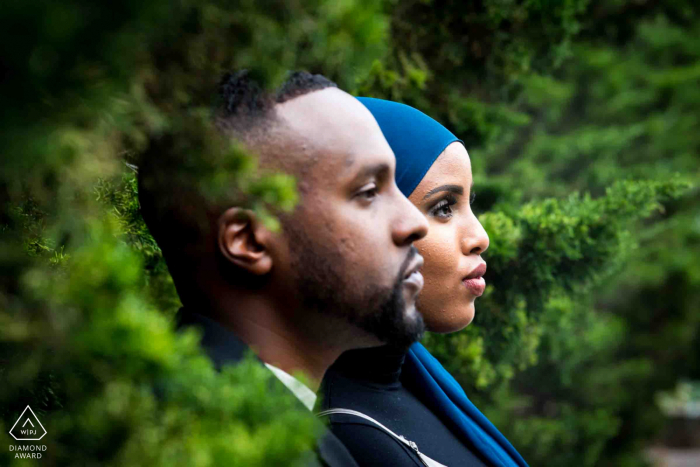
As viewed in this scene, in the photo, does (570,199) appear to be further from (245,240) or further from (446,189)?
(245,240)

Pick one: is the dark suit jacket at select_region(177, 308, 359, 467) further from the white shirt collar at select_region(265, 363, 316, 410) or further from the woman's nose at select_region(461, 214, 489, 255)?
the woman's nose at select_region(461, 214, 489, 255)

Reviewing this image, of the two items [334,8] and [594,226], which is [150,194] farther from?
[594,226]

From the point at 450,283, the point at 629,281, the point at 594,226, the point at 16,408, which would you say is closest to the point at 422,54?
the point at 594,226

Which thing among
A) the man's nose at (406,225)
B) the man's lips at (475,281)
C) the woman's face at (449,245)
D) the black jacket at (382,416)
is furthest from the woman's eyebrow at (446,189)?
the man's nose at (406,225)

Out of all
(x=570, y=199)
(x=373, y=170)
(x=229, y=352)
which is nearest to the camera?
(x=229, y=352)

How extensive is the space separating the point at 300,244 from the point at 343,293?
0.14m

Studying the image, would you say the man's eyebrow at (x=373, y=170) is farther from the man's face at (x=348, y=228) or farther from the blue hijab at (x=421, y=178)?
the blue hijab at (x=421, y=178)

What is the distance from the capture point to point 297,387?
1746 mm

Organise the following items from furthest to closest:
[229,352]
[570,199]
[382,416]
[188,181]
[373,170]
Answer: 1. [570,199]
2. [382,416]
3. [373,170]
4. [229,352]
5. [188,181]

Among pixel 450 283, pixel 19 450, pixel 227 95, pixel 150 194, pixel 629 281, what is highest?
pixel 227 95

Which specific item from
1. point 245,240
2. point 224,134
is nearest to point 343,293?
point 245,240

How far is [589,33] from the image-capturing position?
18.7 ft

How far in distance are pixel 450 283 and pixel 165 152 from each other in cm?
133

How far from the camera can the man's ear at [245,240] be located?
5.56ft
